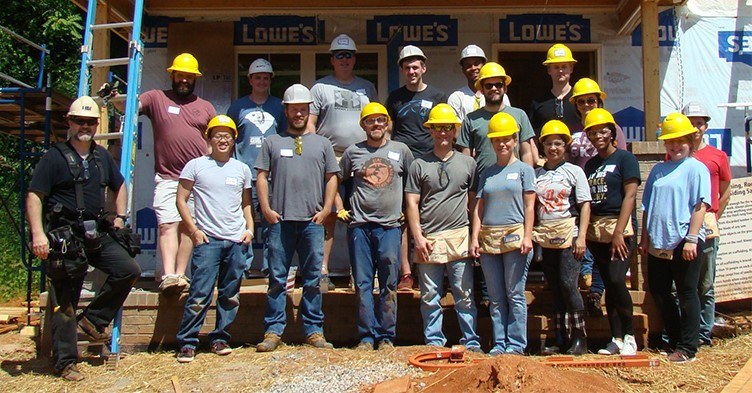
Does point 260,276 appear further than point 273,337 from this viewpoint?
Yes

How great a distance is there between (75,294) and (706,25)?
7629 millimetres

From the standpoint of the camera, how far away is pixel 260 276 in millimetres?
7512

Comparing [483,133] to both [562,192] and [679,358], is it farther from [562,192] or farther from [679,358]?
[679,358]

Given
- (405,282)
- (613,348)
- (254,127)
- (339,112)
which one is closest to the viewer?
(613,348)

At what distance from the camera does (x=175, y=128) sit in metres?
6.51

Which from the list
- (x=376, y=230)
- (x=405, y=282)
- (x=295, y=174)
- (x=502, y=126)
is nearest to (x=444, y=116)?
(x=502, y=126)

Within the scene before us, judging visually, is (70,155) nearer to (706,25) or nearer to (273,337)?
(273,337)

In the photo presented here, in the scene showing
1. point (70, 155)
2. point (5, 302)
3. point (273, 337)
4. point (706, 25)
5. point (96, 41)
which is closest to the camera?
point (70, 155)

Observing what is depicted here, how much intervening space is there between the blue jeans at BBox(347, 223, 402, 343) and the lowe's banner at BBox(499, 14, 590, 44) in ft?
12.9

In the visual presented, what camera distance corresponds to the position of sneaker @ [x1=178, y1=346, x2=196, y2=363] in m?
5.77

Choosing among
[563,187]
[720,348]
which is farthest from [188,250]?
[720,348]

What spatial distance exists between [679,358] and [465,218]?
1.96 m

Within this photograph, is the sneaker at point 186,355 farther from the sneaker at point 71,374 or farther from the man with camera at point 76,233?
the sneaker at point 71,374

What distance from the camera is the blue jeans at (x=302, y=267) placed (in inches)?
234
